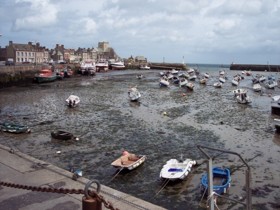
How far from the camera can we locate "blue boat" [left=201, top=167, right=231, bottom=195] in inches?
468

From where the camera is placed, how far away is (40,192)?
29.7 feet

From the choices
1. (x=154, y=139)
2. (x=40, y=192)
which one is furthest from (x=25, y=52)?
(x=40, y=192)

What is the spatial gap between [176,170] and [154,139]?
6.96 meters

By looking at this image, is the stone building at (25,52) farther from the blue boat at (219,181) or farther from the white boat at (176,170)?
the blue boat at (219,181)

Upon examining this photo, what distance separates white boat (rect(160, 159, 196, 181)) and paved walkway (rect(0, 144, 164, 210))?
403 centimetres

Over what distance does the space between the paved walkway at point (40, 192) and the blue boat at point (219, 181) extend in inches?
163

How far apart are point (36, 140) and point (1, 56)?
95116mm

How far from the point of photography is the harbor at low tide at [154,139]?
509 inches

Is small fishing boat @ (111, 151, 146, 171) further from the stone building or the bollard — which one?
the stone building

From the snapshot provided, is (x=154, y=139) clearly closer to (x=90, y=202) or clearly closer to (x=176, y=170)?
(x=176, y=170)

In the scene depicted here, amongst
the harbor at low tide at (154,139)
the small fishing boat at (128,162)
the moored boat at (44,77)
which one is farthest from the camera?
the moored boat at (44,77)

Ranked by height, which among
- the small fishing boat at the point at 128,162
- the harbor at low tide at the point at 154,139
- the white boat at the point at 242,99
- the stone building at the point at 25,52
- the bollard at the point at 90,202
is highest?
the stone building at the point at 25,52

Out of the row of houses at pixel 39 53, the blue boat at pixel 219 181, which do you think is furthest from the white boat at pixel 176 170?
the row of houses at pixel 39 53

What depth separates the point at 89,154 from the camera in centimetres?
1719
